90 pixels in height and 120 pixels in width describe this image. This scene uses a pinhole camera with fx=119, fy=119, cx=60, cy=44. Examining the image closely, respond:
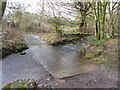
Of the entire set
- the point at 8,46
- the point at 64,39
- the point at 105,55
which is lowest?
the point at 105,55

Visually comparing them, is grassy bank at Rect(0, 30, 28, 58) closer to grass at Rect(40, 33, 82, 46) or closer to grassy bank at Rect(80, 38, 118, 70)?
grass at Rect(40, 33, 82, 46)

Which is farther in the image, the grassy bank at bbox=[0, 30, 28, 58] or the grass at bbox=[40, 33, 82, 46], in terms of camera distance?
the grass at bbox=[40, 33, 82, 46]

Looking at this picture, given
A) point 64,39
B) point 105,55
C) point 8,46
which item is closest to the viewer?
point 105,55

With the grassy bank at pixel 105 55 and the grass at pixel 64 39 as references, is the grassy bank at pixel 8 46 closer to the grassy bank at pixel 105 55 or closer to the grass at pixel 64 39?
the grass at pixel 64 39

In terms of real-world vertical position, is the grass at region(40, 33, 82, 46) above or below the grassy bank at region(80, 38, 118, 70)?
above

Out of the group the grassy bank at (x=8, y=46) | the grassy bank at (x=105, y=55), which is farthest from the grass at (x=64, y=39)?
the grassy bank at (x=105, y=55)

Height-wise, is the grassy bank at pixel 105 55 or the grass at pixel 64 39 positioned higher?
the grass at pixel 64 39

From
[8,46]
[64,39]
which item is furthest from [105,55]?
[8,46]

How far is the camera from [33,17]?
1795 cm

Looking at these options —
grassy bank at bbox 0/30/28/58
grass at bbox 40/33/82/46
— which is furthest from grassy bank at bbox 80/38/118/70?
grassy bank at bbox 0/30/28/58

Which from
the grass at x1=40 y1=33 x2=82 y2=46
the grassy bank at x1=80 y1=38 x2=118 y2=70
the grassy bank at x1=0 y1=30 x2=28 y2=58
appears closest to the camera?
the grassy bank at x1=80 y1=38 x2=118 y2=70

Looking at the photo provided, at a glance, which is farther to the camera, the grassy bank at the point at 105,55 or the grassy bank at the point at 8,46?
the grassy bank at the point at 8,46

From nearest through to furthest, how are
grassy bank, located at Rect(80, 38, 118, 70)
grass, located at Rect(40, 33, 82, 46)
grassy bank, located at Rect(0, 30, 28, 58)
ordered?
grassy bank, located at Rect(80, 38, 118, 70) → grassy bank, located at Rect(0, 30, 28, 58) → grass, located at Rect(40, 33, 82, 46)

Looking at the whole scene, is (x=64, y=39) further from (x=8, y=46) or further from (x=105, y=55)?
(x=105, y=55)
